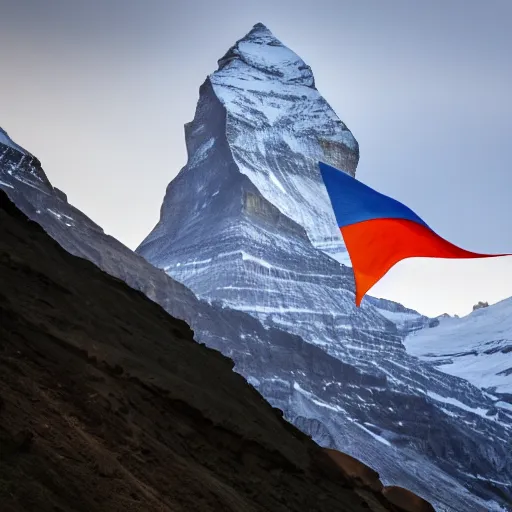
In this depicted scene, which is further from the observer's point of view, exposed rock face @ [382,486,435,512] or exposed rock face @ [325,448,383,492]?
exposed rock face @ [382,486,435,512]

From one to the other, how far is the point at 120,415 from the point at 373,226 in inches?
348

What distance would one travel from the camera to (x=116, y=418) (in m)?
21.9

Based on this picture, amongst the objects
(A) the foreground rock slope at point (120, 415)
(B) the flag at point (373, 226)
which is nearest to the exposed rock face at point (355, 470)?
(A) the foreground rock slope at point (120, 415)

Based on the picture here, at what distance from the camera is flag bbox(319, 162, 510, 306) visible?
89.1 ft

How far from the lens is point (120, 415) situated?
22.2m

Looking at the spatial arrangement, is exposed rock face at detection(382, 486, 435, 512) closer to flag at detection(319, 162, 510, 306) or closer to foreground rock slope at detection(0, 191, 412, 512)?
foreground rock slope at detection(0, 191, 412, 512)

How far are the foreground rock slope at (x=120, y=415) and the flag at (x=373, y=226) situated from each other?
5.00 meters

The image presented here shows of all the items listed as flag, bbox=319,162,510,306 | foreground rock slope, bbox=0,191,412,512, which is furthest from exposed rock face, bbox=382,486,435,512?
flag, bbox=319,162,510,306

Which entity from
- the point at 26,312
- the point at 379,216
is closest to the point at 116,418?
the point at 26,312

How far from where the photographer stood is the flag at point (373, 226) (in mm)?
27156

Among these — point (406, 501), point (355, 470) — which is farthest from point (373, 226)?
point (406, 501)

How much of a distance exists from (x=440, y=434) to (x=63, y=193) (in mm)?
81096

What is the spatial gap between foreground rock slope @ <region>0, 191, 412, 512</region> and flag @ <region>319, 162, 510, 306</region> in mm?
5002

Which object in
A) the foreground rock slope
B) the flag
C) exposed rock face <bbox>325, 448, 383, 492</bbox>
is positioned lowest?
the foreground rock slope
